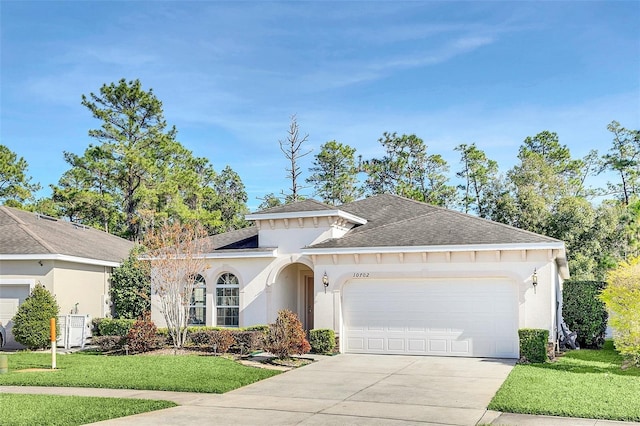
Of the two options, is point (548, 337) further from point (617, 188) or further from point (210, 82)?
point (617, 188)

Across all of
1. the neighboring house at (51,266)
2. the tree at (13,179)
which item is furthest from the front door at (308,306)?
the tree at (13,179)

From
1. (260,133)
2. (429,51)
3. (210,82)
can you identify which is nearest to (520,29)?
(429,51)

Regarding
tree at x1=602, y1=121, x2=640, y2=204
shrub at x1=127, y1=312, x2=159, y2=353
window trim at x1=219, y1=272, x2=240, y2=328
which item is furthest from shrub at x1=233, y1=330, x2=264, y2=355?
tree at x1=602, y1=121, x2=640, y2=204

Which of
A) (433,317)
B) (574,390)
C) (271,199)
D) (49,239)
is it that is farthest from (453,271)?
(271,199)

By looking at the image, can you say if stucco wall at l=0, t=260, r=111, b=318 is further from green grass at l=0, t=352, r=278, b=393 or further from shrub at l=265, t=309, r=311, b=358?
shrub at l=265, t=309, r=311, b=358

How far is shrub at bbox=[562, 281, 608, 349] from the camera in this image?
21094 mm

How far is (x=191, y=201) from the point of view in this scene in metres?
46.9

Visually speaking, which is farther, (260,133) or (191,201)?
(191,201)

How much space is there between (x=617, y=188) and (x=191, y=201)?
3102 centimetres

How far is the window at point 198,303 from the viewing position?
22078mm

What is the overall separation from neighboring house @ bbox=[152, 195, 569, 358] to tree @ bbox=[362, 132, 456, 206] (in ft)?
79.1

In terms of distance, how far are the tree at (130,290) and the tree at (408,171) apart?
25.3m

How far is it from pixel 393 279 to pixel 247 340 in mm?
4701

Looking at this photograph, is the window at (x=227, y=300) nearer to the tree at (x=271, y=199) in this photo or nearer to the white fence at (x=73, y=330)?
the white fence at (x=73, y=330)
